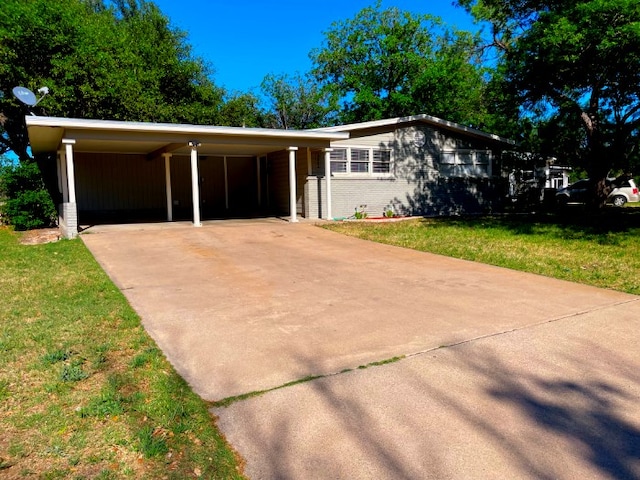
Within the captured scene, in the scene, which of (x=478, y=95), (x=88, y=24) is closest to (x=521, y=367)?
(x=88, y=24)

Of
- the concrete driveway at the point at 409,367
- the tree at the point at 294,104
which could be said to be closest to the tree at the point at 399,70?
the tree at the point at 294,104

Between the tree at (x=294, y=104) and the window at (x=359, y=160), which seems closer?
the window at (x=359, y=160)

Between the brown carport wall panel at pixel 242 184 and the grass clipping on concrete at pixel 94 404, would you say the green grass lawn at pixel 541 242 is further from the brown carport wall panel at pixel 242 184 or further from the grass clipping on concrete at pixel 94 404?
the grass clipping on concrete at pixel 94 404

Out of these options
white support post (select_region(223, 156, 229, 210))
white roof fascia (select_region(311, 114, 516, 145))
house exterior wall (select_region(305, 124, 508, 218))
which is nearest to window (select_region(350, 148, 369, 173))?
house exterior wall (select_region(305, 124, 508, 218))

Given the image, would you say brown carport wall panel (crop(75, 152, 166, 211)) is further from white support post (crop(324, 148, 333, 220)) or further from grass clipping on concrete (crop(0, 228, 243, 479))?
grass clipping on concrete (crop(0, 228, 243, 479))

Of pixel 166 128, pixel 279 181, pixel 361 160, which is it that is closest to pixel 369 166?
pixel 361 160

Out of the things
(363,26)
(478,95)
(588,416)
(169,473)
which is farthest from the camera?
(363,26)

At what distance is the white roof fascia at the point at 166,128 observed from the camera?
11148 millimetres

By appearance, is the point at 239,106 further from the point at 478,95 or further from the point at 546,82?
the point at 546,82

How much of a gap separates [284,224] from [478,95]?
65.2 feet

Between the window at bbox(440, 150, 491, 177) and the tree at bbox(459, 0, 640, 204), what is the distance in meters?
2.24

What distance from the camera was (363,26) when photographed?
3241 cm

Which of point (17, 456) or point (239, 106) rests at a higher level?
point (239, 106)

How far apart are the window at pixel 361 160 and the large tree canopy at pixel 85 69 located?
32.9 ft
